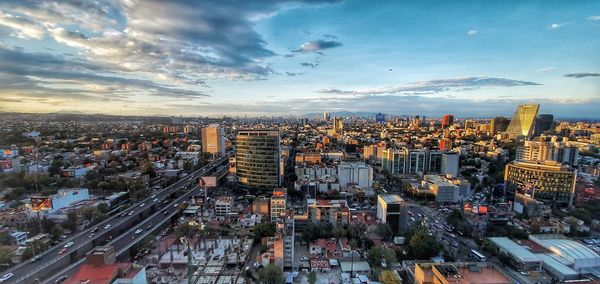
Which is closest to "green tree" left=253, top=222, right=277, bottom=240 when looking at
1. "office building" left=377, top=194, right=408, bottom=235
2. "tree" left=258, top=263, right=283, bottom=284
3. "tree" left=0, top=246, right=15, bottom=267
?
"tree" left=258, top=263, right=283, bottom=284

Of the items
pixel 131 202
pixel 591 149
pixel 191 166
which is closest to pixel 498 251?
pixel 131 202

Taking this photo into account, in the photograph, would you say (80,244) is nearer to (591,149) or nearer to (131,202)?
(131,202)

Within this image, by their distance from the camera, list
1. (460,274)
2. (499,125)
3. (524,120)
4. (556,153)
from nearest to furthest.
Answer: (460,274)
(556,153)
(524,120)
(499,125)

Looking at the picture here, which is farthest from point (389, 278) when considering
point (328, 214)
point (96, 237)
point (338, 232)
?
point (96, 237)

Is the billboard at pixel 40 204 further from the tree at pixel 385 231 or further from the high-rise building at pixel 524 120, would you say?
the high-rise building at pixel 524 120

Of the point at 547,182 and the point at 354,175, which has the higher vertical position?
the point at 547,182

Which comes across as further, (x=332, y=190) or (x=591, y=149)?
(x=591, y=149)

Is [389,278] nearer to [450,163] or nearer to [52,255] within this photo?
[52,255]
